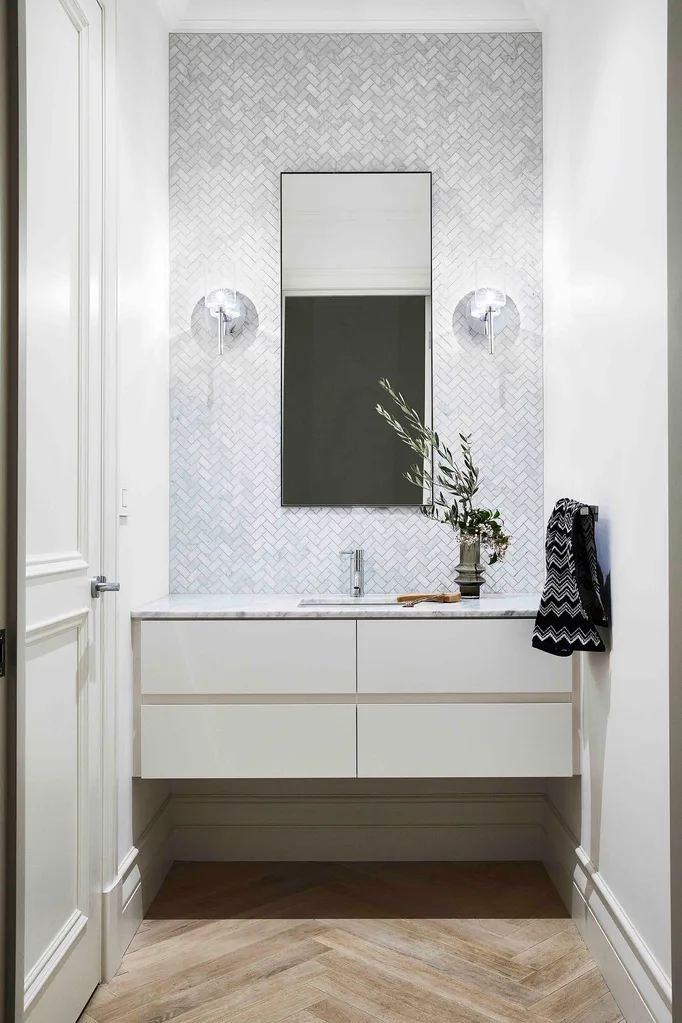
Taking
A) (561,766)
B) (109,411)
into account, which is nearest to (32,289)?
(109,411)

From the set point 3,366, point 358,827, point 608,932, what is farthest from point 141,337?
point 608,932

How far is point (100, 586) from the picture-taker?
2008 mm

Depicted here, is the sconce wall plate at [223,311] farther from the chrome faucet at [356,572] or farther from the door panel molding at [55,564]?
the door panel molding at [55,564]

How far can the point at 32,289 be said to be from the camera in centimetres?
162

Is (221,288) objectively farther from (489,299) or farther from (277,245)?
(489,299)

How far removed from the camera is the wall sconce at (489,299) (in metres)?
2.80

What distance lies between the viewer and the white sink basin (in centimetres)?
249

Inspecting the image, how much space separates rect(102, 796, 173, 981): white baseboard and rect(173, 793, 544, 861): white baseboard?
4.8 inches

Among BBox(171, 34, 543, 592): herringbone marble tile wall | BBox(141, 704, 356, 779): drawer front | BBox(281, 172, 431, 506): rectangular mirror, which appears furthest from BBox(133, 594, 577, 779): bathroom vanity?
BBox(281, 172, 431, 506): rectangular mirror

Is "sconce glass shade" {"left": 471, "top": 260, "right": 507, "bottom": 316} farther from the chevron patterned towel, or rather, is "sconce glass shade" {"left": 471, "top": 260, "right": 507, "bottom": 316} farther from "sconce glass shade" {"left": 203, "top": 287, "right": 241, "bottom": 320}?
the chevron patterned towel

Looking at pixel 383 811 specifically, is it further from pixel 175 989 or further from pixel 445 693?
pixel 175 989

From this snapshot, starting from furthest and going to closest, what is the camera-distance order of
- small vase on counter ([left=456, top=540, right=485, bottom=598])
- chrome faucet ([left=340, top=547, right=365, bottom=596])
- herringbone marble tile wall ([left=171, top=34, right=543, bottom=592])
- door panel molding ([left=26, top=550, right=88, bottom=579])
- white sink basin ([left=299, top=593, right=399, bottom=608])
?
herringbone marble tile wall ([left=171, top=34, right=543, bottom=592]), chrome faucet ([left=340, top=547, right=365, bottom=596]), small vase on counter ([left=456, top=540, right=485, bottom=598]), white sink basin ([left=299, top=593, right=399, bottom=608]), door panel molding ([left=26, top=550, right=88, bottom=579])

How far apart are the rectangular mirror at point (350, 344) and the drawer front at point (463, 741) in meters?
0.82

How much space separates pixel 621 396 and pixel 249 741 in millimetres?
1368
